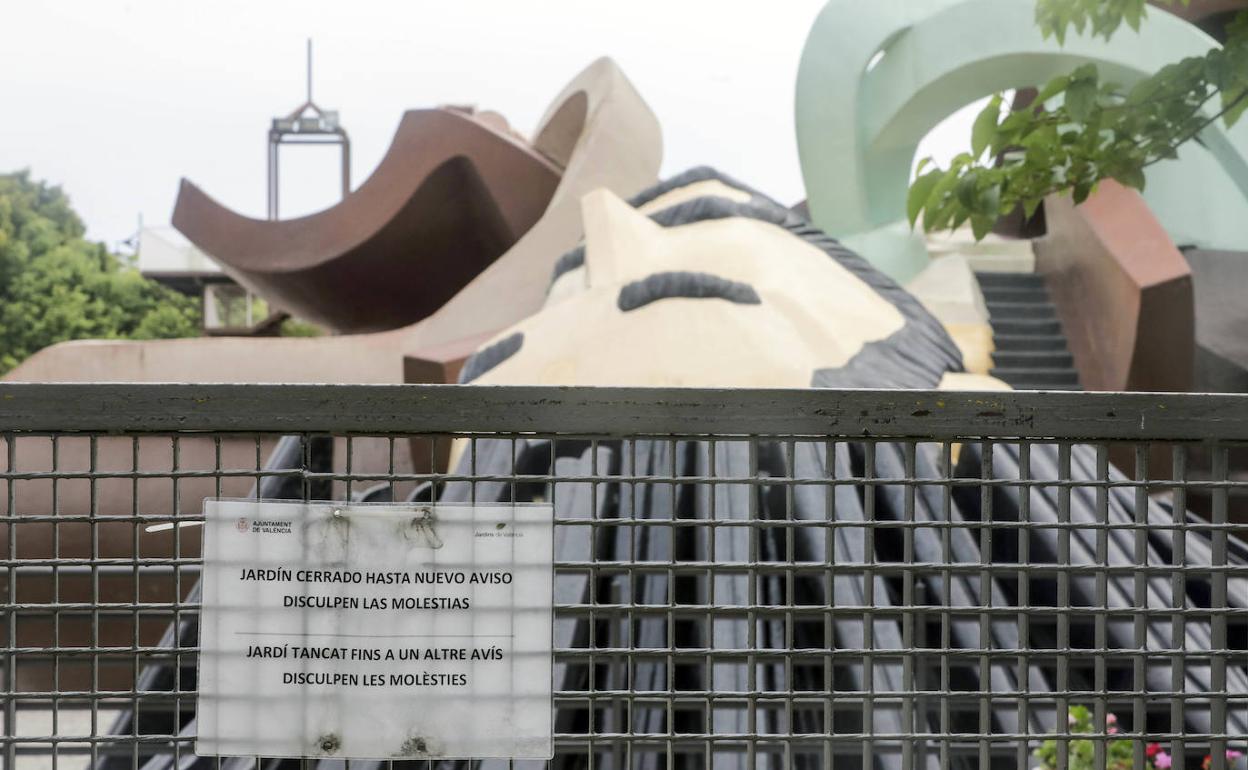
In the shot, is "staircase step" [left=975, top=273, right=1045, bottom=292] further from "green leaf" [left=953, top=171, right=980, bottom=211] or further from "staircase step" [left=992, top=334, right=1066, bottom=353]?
"green leaf" [left=953, top=171, right=980, bottom=211]

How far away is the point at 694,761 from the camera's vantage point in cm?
363

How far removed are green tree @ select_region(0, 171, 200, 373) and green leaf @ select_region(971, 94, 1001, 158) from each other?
29.1 meters

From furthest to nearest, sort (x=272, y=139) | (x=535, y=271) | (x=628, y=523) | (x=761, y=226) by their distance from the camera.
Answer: (x=272, y=139), (x=535, y=271), (x=761, y=226), (x=628, y=523)

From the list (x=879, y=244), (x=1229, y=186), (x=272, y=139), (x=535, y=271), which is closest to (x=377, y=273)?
(x=535, y=271)

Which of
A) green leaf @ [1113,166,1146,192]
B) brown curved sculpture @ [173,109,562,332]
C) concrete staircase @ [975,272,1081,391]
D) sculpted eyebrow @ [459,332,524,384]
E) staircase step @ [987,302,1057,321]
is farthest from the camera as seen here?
brown curved sculpture @ [173,109,562,332]

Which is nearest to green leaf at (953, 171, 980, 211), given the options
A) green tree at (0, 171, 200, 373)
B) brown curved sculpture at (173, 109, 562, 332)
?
brown curved sculpture at (173, 109, 562, 332)

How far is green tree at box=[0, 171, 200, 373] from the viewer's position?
98.2 ft

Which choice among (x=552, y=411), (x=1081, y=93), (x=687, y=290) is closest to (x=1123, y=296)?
(x=687, y=290)

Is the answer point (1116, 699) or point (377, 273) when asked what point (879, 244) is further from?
point (1116, 699)

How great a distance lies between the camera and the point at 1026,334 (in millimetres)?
9273

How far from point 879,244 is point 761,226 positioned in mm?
3666

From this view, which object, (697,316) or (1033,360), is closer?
(697,316)

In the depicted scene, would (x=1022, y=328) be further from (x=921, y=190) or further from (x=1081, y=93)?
(x=1081, y=93)

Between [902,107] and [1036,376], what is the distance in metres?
2.58
